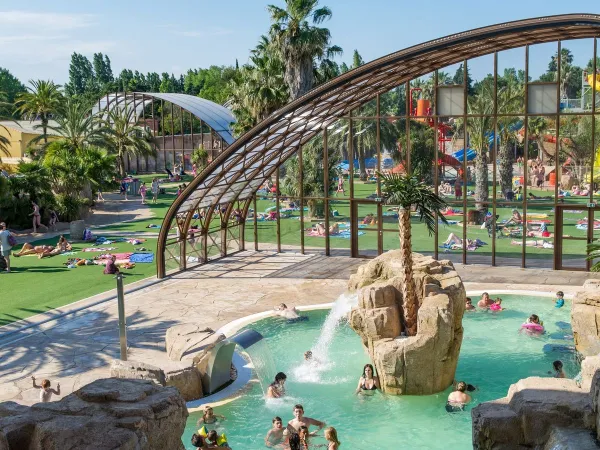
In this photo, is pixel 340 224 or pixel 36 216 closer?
pixel 36 216

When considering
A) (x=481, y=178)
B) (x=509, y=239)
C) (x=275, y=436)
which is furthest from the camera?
(x=509, y=239)

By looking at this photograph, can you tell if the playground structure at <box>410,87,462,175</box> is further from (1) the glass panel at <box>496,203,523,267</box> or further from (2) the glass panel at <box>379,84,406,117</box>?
(1) the glass panel at <box>496,203,523,267</box>

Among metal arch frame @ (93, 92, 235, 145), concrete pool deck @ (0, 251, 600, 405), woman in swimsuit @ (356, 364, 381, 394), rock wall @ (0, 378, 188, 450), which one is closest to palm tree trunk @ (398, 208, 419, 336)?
woman in swimsuit @ (356, 364, 381, 394)

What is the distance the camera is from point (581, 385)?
9820 millimetres

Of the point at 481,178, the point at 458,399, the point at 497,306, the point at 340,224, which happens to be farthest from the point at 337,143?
the point at 458,399

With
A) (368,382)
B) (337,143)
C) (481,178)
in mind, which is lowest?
(368,382)

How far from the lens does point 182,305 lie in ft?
72.1

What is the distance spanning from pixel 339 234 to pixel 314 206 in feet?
6.01

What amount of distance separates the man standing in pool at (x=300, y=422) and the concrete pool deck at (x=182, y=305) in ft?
15.3

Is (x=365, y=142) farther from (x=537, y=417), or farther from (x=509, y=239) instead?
(x=537, y=417)

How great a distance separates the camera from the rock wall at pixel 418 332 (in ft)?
49.3

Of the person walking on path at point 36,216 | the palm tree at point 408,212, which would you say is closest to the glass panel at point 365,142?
the palm tree at point 408,212

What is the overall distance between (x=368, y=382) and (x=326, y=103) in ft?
41.7

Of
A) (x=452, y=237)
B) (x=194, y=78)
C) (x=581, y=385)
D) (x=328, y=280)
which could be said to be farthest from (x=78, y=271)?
(x=194, y=78)
